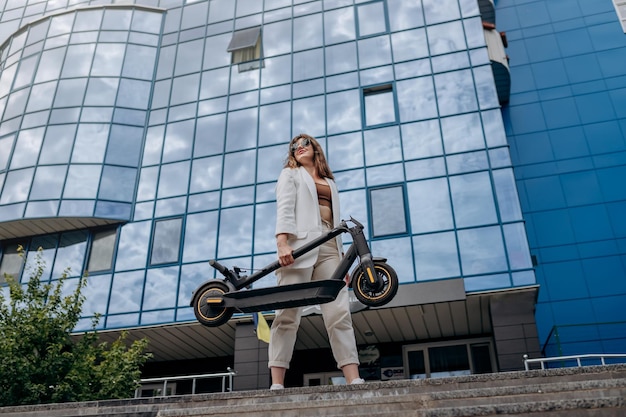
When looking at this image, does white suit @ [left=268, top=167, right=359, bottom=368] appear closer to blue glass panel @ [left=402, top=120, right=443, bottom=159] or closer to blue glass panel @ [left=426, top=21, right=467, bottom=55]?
blue glass panel @ [left=402, top=120, right=443, bottom=159]

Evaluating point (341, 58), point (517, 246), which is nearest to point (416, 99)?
point (341, 58)

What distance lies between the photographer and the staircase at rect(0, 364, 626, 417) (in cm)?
327

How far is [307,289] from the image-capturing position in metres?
5.24

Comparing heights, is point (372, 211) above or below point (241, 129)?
below

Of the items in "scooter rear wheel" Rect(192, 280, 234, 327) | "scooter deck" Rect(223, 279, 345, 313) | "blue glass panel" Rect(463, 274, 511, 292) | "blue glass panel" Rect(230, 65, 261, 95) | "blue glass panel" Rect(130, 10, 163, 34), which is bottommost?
"scooter deck" Rect(223, 279, 345, 313)

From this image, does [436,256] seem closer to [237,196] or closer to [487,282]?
[487,282]

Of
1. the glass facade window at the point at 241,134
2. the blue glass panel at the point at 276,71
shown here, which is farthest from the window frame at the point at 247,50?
the blue glass panel at the point at 276,71

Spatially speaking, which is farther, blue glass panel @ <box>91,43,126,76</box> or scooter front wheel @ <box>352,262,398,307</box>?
blue glass panel @ <box>91,43,126,76</box>

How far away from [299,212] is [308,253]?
45cm

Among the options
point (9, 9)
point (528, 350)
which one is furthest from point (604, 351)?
point (9, 9)

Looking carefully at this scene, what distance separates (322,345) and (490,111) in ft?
29.2

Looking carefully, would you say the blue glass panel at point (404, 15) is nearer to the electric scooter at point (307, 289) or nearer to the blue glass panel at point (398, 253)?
the blue glass panel at point (398, 253)

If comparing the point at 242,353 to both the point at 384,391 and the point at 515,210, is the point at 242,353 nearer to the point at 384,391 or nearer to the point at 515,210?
the point at 515,210

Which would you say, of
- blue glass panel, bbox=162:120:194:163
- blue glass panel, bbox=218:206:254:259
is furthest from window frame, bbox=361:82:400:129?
blue glass panel, bbox=162:120:194:163
